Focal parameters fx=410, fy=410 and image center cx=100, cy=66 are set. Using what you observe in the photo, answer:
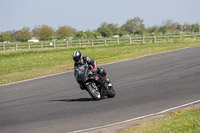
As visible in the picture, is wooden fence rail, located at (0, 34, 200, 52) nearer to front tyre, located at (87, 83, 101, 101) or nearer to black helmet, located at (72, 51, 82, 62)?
front tyre, located at (87, 83, 101, 101)

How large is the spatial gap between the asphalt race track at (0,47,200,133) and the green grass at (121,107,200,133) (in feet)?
3.84

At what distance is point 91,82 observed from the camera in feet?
41.8

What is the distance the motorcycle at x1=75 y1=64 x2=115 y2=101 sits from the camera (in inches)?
491

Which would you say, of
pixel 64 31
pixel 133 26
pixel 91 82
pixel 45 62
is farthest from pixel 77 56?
pixel 133 26

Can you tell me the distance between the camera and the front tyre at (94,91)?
1268 centimetres

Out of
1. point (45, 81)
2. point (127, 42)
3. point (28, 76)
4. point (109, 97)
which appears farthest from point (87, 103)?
point (127, 42)

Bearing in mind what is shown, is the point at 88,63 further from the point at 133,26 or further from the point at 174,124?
the point at 133,26

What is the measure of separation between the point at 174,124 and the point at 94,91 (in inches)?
203

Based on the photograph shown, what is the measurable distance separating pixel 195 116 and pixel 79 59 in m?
4.94

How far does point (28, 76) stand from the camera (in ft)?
79.8

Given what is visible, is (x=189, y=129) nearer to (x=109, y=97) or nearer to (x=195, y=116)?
(x=195, y=116)

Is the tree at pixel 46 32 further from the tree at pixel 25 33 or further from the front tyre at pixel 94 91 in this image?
the front tyre at pixel 94 91

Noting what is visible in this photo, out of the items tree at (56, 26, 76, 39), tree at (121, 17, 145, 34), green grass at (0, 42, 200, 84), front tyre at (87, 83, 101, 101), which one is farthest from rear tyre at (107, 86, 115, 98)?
tree at (121, 17, 145, 34)

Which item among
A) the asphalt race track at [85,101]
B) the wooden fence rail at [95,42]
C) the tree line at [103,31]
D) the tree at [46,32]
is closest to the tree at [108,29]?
the tree line at [103,31]
